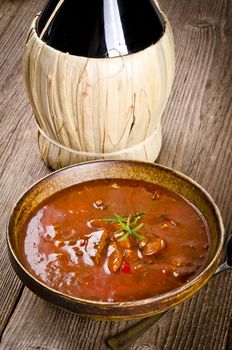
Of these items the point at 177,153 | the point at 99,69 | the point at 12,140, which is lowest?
the point at 177,153

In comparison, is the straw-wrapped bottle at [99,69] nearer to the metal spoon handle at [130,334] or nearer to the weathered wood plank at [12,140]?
the weathered wood plank at [12,140]

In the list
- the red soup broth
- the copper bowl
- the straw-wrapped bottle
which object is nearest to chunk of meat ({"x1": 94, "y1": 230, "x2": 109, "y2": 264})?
the red soup broth

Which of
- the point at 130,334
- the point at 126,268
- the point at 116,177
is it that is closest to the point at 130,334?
the point at 130,334

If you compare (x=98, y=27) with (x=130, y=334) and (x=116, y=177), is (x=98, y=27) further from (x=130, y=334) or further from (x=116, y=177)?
(x=130, y=334)

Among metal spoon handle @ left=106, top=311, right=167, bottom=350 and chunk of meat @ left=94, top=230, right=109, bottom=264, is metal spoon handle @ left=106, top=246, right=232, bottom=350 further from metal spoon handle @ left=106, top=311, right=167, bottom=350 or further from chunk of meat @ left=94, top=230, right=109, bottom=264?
chunk of meat @ left=94, top=230, right=109, bottom=264

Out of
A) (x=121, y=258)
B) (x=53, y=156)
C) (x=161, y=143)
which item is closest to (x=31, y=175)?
(x=53, y=156)

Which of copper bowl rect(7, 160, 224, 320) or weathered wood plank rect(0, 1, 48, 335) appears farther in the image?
weathered wood plank rect(0, 1, 48, 335)

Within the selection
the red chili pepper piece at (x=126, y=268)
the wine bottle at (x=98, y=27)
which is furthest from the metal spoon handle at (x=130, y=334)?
the wine bottle at (x=98, y=27)
